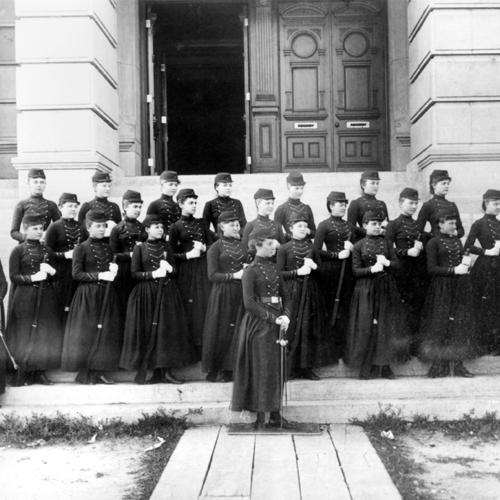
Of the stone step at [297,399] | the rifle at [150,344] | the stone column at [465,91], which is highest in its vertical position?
the stone column at [465,91]

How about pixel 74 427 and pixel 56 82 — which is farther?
pixel 56 82

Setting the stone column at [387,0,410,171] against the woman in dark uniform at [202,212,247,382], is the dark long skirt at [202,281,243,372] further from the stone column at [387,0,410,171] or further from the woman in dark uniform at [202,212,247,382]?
the stone column at [387,0,410,171]

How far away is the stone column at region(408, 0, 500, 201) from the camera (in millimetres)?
10188

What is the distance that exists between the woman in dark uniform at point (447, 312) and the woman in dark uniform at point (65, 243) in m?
3.68

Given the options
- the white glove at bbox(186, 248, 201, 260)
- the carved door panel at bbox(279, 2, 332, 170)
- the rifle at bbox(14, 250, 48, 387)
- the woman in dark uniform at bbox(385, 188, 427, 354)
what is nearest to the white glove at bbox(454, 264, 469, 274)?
the woman in dark uniform at bbox(385, 188, 427, 354)

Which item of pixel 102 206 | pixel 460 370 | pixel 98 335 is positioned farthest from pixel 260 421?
pixel 102 206

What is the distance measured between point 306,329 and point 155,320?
58.5 inches

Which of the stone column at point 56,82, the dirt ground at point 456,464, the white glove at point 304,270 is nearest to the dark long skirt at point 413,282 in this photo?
the white glove at point 304,270

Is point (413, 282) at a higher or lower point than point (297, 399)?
higher

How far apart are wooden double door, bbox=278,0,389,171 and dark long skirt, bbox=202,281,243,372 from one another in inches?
231

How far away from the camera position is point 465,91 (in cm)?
1027

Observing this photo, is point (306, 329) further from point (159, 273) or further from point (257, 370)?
point (159, 273)

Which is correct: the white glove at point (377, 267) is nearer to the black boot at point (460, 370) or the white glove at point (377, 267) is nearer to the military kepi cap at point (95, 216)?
the black boot at point (460, 370)

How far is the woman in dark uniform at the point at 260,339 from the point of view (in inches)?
265
